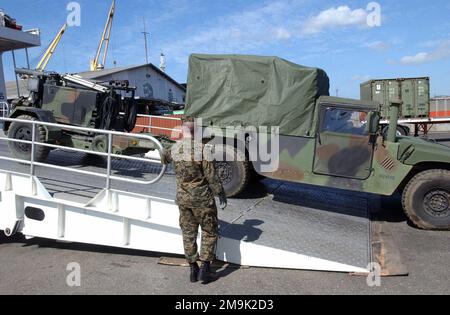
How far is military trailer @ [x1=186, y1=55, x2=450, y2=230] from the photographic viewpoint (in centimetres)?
595

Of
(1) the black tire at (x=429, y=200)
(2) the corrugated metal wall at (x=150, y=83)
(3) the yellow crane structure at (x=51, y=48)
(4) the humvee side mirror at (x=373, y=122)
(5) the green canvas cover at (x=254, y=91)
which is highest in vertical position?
(3) the yellow crane structure at (x=51, y=48)

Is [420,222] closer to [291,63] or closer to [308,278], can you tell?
[308,278]

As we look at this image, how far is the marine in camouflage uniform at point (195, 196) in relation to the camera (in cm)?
430

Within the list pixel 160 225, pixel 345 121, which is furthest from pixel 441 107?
pixel 160 225

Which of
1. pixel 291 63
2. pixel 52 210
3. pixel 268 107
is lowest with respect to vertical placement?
pixel 52 210

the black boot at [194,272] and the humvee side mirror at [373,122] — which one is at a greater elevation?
the humvee side mirror at [373,122]

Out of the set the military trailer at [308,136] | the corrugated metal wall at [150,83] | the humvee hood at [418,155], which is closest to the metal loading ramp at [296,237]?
the military trailer at [308,136]

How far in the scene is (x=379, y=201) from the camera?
25.4 ft

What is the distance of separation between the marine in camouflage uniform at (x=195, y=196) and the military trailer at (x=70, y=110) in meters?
3.35

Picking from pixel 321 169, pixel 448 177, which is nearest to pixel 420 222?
pixel 448 177

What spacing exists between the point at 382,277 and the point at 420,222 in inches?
76.6

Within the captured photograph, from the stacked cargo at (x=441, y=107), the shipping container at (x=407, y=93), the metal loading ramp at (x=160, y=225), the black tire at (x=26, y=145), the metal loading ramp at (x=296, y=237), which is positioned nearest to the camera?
the metal loading ramp at (x=296, y=237)

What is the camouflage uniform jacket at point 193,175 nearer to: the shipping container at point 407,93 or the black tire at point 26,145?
the black tire at point 26,145
